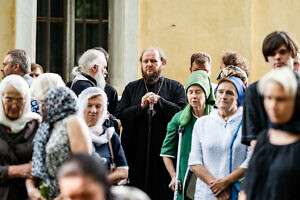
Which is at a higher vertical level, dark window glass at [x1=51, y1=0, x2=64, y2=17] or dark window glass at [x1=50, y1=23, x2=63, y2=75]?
dark window glass at [x1=51, y1=0, x2=64, y2=17]

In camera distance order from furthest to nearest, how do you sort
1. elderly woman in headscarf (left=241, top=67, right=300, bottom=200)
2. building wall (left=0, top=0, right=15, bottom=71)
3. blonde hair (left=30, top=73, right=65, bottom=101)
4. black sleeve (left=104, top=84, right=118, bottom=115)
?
building wall (left=0, top=0, right=15, bottom=71)
black sleeve (left=104, top=84, right=118, bottom=115)
blonde hair (left=30, top=73, right=65, bottom=101)
elderly woman in headscarf (left=241, top=67, right=300, bottom=200)

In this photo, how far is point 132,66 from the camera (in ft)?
36.7

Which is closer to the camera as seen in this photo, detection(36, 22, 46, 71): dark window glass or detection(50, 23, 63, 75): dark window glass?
detection(36, 22, 46, 71): dark window glass

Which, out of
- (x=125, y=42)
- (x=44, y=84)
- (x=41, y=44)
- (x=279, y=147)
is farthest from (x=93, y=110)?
(x=41, y=44)

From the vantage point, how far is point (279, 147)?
5.24m

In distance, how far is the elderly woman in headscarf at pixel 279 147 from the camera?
5152 millimetres

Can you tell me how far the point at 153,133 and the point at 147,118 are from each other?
18cm

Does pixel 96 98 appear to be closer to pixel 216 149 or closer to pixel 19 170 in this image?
pixel 19 170

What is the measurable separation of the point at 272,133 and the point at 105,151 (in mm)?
2030

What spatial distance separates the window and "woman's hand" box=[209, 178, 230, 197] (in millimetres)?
4873

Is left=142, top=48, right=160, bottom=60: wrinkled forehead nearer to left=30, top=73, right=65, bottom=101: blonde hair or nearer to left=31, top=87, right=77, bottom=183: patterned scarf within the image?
left=30, top=73, right=65, bottom=101: blonde hair

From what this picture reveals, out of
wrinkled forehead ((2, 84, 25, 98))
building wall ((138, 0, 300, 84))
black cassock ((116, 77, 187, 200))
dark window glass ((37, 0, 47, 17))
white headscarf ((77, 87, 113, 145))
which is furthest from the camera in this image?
building wall ((138, 0, 300, 84))

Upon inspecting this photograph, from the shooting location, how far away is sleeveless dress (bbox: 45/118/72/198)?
582cm

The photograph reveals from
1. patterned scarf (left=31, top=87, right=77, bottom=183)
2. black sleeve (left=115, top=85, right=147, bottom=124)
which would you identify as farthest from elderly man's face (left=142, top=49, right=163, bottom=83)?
patterned scarf (left=31, top=87, right=77, bottom=183)
